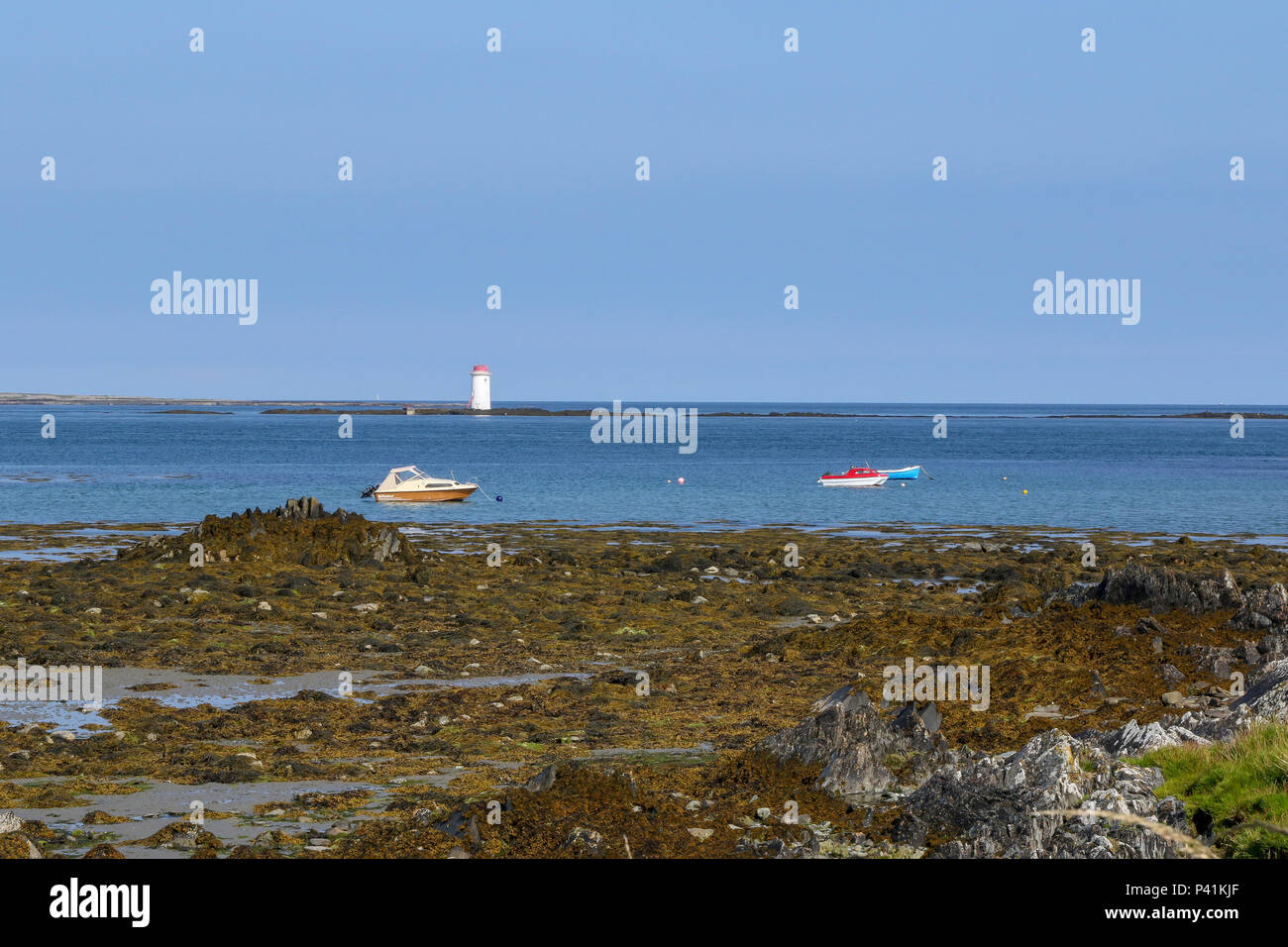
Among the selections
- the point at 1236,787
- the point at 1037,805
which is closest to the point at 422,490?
the point at 1037,805

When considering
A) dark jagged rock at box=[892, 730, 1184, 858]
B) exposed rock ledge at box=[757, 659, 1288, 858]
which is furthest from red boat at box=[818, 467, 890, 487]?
dark jagged rock at box=[892, 730, 1184, 858]

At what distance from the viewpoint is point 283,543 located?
35281 millimetres

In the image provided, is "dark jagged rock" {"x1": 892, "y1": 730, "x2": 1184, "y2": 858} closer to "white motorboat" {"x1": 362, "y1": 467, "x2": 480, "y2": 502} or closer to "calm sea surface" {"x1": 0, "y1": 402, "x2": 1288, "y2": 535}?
"calm sea surface" {"x1": 0, "y1": 402, "x2": 1288, "y2": 535}

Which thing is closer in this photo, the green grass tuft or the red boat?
the green grass tuft

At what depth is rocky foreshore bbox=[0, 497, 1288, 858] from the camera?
1107 cm

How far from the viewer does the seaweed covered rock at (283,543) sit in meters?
34.4

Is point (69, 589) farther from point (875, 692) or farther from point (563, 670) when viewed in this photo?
point (875, 692)

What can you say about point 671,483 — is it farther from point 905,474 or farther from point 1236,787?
point 1236,787

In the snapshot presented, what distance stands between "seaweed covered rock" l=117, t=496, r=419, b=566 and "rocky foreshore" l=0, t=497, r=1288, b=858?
11cm

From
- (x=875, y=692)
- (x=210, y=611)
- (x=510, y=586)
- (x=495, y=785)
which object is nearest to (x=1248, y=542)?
(x=510, y=586)

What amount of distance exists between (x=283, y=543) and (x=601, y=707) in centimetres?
1955

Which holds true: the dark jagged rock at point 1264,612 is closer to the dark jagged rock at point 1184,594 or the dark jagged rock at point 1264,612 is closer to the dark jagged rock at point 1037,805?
the dark jagged rock at point 1184,594
